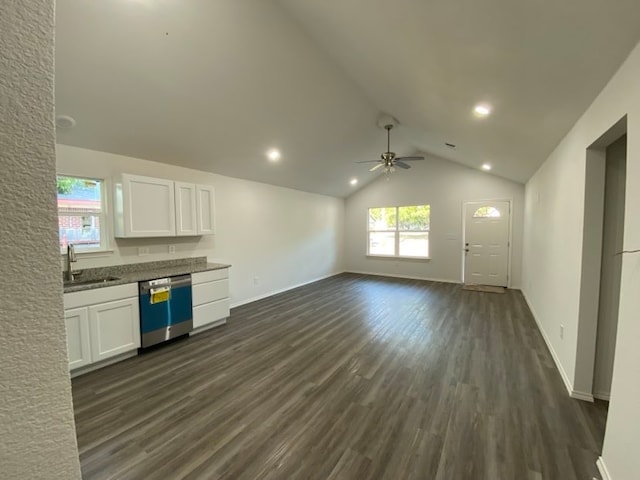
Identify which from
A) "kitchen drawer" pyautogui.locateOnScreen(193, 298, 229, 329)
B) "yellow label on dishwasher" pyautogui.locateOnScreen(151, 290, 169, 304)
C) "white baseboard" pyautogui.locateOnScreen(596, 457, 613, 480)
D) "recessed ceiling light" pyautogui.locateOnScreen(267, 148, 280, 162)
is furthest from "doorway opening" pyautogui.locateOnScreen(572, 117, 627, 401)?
"yellow label on dishwasher" pyautogui.locateOnScreen(151, 290, 169, 304)

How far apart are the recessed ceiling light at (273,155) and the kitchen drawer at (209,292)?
2181 millimetres

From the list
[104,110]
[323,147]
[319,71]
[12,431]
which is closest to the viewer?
[12,431]

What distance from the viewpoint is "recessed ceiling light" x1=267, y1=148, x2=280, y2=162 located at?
193 inches

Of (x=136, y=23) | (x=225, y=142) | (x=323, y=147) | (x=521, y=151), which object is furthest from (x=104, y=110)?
(x=521, y=151)

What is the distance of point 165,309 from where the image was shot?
367 centimetres

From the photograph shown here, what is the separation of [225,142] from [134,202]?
1.45 m

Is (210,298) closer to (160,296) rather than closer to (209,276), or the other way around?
(209,276)

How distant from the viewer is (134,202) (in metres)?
3.70

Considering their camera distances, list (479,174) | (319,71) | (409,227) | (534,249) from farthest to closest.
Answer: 1. (409,227)
2. (479,174)
3. (534,249)
4. (319,71)

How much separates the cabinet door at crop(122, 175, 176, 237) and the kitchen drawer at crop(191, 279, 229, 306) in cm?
84

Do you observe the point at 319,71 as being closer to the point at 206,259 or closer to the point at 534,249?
the point at 206,259

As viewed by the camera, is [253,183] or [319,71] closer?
[319,71]

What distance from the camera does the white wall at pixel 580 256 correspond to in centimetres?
161

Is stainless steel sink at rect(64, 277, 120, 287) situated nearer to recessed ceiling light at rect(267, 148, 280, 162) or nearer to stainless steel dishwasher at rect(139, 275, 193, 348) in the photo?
stainless steel dishwasher at rect(139, 275, 193, 348)
